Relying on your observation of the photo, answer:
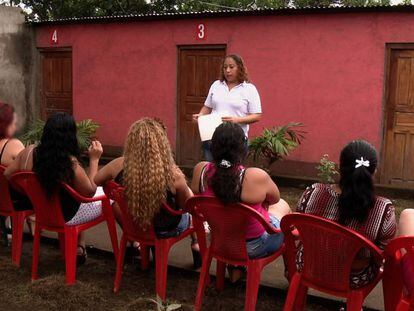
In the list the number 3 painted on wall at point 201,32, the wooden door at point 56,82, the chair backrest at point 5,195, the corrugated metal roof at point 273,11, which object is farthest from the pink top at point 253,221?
the wooden door at point 56,82

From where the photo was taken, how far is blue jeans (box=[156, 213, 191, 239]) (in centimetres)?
391

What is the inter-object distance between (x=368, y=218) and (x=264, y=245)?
2.53 ft

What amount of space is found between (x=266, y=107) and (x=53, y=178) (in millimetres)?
5691

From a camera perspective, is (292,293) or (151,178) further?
(151,178)

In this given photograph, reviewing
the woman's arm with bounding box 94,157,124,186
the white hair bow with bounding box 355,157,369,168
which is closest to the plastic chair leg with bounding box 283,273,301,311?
the white hair bow with bounding box 355,157,369,168

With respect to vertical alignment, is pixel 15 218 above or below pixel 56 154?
below

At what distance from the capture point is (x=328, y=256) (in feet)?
9.96

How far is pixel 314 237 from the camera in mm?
3061

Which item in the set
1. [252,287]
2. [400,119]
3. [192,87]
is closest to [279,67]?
[192,87]

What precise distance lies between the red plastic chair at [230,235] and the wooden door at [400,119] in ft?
16.9

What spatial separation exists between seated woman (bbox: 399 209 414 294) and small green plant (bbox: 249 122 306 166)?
17.9 feet

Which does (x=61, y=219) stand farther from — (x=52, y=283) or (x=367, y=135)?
(x=367, y=135)

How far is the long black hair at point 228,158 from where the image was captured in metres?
3.37

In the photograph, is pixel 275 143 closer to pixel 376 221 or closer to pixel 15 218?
pixel 15 218
